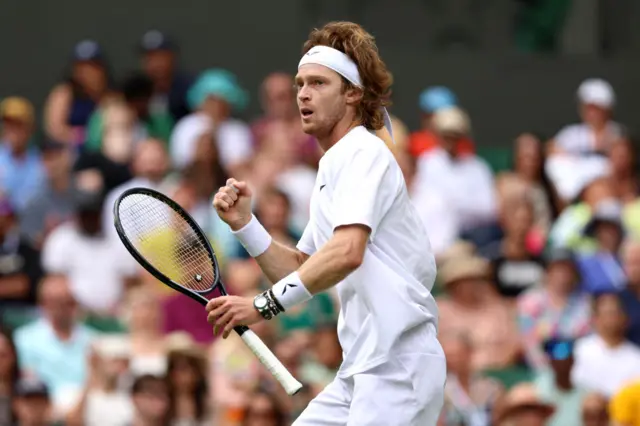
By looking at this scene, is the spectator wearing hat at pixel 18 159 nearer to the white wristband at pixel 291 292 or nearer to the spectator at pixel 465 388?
the spectator at pixel 465 388

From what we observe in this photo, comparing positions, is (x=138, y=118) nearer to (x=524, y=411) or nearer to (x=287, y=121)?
(x=287, y=121)

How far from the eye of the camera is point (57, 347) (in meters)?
10.2

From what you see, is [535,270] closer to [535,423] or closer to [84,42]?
[535,423]

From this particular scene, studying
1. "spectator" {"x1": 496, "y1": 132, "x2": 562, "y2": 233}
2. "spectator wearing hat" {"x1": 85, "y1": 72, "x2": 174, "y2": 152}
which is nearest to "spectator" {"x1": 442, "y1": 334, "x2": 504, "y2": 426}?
"spectator" {"x1": 496, "y1": 132, "x2": 562, "y2": 233}

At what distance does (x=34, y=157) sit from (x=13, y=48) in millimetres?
1663

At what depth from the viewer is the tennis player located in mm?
5555

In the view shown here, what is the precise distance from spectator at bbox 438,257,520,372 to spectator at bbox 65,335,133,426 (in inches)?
79.6

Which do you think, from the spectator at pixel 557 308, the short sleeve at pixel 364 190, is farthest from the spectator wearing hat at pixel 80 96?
the short sleeve at pixel 364 190

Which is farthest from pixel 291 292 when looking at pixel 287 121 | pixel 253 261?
pixel 287 121

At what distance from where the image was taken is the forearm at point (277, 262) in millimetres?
6090

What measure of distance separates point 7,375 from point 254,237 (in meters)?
4.32

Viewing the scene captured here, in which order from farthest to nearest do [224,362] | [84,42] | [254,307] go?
Result: [84,42] < [224,362] < [254,307]

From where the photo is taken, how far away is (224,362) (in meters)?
10.1

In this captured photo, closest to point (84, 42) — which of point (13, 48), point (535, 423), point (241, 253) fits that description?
point (13, 48)
